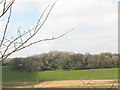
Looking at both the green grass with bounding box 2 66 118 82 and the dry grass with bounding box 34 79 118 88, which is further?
the green grass with bounding box 2 66 118 82

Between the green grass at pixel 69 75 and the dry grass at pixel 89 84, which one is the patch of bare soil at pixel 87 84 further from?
the green grass at pixel 69 75

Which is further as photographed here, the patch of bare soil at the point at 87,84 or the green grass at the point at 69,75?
the green grass at the point at 69,75

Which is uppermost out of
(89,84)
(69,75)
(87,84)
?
(87,84)

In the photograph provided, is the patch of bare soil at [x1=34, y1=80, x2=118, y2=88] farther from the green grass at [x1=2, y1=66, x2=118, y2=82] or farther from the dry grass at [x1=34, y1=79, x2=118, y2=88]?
the green grass at [x1=2, y1=66, x2=118, y2=82]

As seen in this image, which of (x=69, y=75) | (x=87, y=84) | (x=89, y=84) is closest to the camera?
(x=87, y=84)

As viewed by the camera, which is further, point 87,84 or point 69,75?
point 69,75

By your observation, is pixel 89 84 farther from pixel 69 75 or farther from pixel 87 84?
pixel 69 75

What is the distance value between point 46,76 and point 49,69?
185 cm

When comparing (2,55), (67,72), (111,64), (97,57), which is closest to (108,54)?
(97,57)

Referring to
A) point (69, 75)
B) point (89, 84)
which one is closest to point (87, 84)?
point (89, 84)

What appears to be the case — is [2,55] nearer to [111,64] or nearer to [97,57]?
[97,57]

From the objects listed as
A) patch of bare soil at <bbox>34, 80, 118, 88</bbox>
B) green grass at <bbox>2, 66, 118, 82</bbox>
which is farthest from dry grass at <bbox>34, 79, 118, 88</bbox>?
green grass at <bbox>2, 66, 118, 82</bbox>

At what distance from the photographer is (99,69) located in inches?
1282

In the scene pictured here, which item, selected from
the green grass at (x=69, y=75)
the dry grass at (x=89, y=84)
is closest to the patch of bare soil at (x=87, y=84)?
the dry grass at (x=89, y=84)
